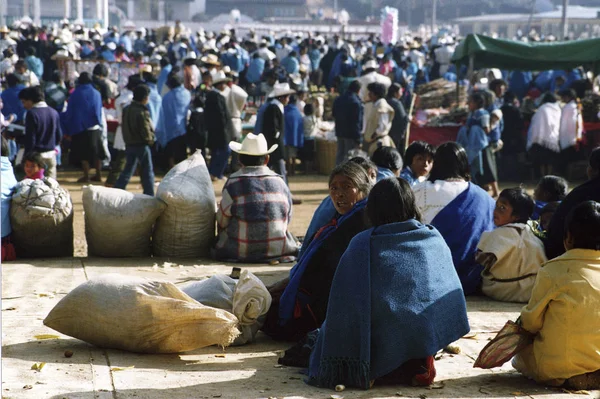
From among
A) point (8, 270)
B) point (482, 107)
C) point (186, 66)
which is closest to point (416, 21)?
point (186, 66)

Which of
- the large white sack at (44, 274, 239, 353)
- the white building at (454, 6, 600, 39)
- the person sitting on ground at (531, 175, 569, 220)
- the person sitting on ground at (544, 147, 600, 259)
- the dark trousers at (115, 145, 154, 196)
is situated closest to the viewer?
the large white sack at (44, 274, 239, 353)

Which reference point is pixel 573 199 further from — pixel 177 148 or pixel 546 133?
pixel 177 148

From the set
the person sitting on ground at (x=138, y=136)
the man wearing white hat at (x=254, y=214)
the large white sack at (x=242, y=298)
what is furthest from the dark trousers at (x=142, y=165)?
the large white sack at (x=242, y=298)

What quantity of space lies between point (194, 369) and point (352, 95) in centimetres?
824

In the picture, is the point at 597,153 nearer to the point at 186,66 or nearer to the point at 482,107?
the point at 482,107

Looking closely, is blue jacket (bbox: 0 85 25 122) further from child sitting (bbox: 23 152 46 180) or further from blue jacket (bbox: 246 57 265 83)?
blue jacket (bbox: 246 57 265 83)

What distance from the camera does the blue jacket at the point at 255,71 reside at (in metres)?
24.0

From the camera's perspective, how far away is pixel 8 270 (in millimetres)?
7410

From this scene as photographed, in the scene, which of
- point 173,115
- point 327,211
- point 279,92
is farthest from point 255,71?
point 327,211

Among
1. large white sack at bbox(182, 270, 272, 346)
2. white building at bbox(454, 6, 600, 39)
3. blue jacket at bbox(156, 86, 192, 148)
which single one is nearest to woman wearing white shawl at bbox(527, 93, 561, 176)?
blue jacket at bbox(156, 86, 192, 148)

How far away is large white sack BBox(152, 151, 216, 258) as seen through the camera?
26.1 feet

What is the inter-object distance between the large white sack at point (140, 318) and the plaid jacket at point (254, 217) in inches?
104

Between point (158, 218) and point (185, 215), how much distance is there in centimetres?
24

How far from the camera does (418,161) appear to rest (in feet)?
24.5
